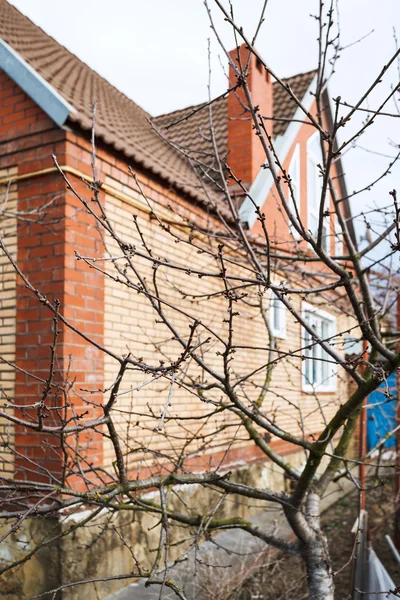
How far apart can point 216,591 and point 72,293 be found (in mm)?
2684

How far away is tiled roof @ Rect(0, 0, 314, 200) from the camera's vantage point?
5793 mm

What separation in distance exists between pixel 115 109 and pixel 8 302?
4.59 metres

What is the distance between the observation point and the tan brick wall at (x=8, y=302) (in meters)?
4.99

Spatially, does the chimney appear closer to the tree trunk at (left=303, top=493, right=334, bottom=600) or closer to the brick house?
the brick house

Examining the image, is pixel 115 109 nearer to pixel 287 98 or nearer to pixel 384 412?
pixel 287 98

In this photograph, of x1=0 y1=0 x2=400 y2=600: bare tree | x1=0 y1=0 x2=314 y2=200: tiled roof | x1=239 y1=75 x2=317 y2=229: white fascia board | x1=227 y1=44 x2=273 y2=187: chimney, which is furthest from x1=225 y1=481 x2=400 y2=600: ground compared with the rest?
x1=227 y1=44 x2=273 y2=187: chimney

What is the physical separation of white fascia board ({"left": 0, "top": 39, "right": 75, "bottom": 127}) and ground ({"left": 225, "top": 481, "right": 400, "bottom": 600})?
13.5ft

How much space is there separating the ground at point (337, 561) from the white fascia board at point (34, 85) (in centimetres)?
411

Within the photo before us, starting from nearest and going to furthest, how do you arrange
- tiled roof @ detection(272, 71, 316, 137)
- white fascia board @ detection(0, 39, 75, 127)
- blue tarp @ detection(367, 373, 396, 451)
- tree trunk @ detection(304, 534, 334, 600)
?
blue tarp @ detection(367, 373, 396, 451), tree trunk @ detection(304, 534, 334, 600), white fascia board @ detection(0, 39, 75, 127), tiled roof @ detection(272, 71, 316, 137)

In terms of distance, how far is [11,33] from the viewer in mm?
6660

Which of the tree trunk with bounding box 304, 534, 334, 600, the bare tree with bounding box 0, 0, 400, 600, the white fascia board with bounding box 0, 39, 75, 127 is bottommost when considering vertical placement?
the tree trunk with bounding box 304, 534, 334, 600

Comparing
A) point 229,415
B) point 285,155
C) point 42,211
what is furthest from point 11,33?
point 229,415

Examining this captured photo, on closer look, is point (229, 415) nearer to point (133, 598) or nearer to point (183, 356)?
point (133, 598)

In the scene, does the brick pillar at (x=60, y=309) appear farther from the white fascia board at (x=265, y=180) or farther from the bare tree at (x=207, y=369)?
the white fascia board at (x=265, y=180)
